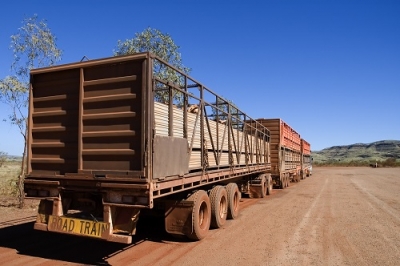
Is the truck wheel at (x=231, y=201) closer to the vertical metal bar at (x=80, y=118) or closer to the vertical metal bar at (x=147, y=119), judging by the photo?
the vertical metal bar at (x=147, y=119)

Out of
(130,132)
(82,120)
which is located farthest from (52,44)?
(130,132)

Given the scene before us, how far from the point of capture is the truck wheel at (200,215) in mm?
6285

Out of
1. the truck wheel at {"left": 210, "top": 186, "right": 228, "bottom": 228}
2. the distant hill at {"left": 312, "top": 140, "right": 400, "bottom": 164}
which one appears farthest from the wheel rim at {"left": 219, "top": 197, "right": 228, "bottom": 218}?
the distant hill at {"left": 312, "top": 140, "right": 400, "bottom": 164}

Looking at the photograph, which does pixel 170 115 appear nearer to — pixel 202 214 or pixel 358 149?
pixel 202 214

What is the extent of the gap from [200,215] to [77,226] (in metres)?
2.71

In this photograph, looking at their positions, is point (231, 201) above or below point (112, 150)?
→ below

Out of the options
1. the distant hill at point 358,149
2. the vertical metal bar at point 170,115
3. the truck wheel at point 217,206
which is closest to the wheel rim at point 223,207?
the truck wheel at point 217,206

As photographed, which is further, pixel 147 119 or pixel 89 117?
pixel 89 117

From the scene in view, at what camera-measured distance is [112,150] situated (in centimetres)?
518

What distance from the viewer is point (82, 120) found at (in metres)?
5.46

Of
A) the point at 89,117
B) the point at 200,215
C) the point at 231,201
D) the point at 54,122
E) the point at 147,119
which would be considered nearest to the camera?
the point at 147,119

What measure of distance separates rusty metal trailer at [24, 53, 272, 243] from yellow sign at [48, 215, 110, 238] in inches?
0.6

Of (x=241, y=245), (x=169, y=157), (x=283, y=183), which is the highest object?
(x=169, y=157)

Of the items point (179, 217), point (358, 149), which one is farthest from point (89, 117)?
point (358, 149)
